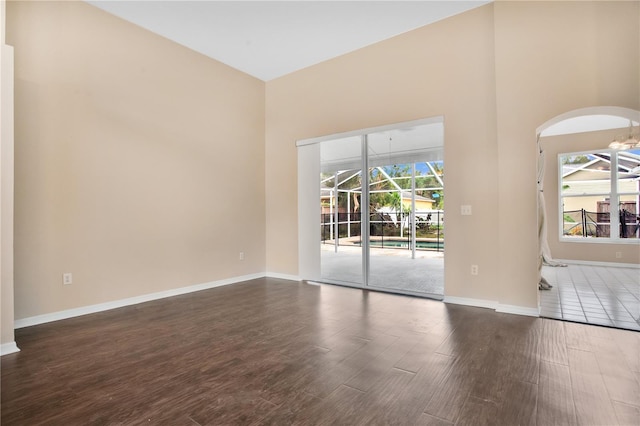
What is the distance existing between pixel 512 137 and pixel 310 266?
A: 333 cm

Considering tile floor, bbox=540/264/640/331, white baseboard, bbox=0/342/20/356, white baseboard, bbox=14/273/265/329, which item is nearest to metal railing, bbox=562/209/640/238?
tile floor, bbox=540/264/640/331

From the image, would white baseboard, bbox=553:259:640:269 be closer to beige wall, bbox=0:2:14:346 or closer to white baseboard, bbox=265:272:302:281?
white baseboard, bbox=265:272:302:281

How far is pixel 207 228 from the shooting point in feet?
15.8

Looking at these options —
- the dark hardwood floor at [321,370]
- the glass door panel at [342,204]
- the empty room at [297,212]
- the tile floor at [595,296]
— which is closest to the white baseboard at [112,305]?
the empty room at [297,212]

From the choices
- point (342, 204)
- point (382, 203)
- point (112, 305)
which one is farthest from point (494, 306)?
point (112, 305)

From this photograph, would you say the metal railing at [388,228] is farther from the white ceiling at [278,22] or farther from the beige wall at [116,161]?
the white ceiling at [278,22]

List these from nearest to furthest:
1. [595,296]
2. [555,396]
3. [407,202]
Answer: [555,396] → [595,296] → [407,202]

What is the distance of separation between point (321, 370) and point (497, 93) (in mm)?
3375

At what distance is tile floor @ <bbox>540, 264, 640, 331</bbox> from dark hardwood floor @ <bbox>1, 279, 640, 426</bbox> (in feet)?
1.20

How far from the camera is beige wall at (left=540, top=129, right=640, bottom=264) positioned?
6.43m

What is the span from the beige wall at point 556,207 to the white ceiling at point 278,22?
Result: 4.90m

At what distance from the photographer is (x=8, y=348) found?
2545 mm

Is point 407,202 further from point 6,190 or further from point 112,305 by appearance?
point 6,190

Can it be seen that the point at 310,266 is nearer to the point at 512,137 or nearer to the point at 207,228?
the point at 207,228
